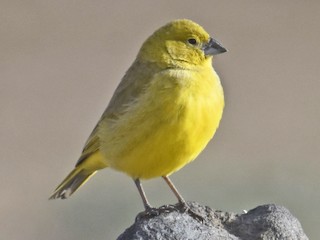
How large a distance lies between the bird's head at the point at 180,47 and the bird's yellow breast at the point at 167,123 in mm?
131

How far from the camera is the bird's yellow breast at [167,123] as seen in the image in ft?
24.0

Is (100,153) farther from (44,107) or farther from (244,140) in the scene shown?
(44,107)

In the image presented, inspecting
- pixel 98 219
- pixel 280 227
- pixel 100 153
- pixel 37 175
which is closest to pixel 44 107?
pixel 37 175

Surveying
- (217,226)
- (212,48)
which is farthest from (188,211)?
(212,48)

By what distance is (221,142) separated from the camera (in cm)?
1437

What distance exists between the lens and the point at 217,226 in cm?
658

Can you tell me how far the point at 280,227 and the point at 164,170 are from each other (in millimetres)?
1288

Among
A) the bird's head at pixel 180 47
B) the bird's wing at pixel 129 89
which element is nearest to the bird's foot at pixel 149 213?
the bird's wing at pixel 129 89

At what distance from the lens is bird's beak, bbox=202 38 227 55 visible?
25.3 feet

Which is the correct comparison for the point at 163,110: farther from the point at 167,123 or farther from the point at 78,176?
the point at 78,176

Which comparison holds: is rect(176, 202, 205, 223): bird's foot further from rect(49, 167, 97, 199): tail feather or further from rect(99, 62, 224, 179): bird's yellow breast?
rect(49, 167, 97, 199): tail feather

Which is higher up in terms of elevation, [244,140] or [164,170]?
[164,170]

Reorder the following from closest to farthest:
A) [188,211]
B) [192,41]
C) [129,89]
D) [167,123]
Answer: [188,211] → [167,123] → [129,89] → [192,41]

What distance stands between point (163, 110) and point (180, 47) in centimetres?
59
